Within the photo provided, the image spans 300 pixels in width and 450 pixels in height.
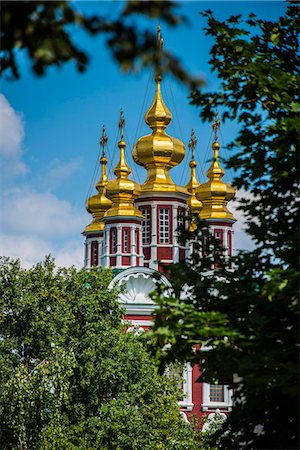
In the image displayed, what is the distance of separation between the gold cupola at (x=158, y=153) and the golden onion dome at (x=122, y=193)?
904 millimetres

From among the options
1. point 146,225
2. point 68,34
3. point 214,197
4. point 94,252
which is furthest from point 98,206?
point 68,34

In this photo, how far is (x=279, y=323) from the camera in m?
8.79

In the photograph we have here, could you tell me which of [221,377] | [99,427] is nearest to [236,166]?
[221,377]

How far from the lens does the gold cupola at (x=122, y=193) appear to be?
39.8 metres

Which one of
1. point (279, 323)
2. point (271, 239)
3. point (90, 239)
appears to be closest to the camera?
point (279, 323)

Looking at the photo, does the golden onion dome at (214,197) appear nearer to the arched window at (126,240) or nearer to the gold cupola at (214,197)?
the gold cupola at (214,197)

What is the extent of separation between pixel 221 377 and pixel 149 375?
18.2 meters

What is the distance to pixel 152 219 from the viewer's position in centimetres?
4106

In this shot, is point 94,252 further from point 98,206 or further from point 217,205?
point 217,205

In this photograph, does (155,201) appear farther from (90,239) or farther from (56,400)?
(56,400)

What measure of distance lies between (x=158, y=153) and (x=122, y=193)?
2.78 meters

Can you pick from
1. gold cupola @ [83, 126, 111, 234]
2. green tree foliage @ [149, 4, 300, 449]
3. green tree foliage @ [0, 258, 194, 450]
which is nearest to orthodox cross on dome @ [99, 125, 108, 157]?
gold cupola @ [83, 126, 111, 234]

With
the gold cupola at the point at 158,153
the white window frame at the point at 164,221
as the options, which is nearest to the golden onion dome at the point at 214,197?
the gold cupola at the point at 158,153

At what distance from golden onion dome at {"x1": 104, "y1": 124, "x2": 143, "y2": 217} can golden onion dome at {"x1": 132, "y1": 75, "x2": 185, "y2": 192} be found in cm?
91
